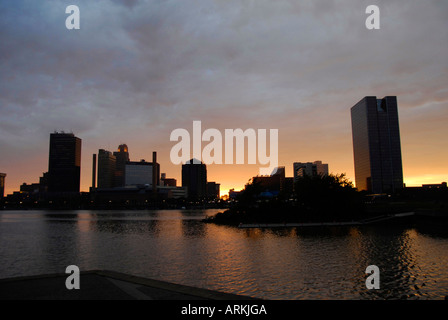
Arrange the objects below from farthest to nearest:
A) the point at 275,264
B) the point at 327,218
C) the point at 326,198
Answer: the point at 326,198 → the point at 327,218 → the point at 275,264

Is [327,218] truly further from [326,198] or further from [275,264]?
[275,264]

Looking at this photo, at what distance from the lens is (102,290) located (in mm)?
16828

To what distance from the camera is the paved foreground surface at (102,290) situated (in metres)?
15.3

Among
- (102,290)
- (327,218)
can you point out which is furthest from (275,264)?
(327,218)

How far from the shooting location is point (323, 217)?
87.8 meters

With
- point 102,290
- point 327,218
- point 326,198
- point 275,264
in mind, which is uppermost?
point 326,198

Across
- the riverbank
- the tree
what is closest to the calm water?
the riverbank

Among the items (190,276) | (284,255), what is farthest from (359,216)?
(190,276)

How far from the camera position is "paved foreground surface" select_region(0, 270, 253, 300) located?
602 inches

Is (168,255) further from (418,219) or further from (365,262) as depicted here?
(418,219)

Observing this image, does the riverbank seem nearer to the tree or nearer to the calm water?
the tree

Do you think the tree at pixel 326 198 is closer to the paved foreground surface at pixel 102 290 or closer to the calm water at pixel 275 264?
the calm water at pixel 275 264

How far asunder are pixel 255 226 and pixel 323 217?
65.6 ft
